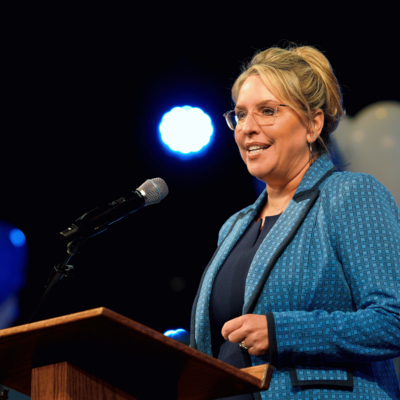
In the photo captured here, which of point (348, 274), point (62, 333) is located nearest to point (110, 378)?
point (62, 333)

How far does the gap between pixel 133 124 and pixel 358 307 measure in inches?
117

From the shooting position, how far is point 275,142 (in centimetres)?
157

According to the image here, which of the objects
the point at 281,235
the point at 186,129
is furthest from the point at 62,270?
the point at 186,129

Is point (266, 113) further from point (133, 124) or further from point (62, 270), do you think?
point (133, 124)

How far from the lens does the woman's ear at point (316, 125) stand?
1.61 meters

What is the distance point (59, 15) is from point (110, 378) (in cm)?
310

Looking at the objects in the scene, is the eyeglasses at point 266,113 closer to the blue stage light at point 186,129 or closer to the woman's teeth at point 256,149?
the woman's teeth at point 256,149

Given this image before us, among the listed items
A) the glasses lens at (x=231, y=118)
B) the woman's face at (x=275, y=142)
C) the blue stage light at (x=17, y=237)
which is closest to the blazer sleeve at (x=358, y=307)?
the woman's face at (x=275, y=142)

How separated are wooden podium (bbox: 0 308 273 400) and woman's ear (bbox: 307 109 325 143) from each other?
0.93m

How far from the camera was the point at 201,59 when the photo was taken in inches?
149

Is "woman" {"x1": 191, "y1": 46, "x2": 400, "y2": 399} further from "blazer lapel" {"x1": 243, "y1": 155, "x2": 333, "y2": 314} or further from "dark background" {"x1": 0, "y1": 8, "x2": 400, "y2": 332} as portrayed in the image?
"dark background" {"x1": 0, "y1": 8, "x2": 400, "y2": 332}

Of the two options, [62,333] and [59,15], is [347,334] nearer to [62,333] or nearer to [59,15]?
A: [62,333]

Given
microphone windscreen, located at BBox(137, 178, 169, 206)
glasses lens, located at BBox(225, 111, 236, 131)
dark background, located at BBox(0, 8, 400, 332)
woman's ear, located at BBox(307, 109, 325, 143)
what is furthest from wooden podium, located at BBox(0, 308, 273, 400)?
dark background, located at BBox(0, 8, 400, 332)

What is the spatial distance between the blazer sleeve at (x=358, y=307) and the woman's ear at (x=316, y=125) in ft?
1.26
